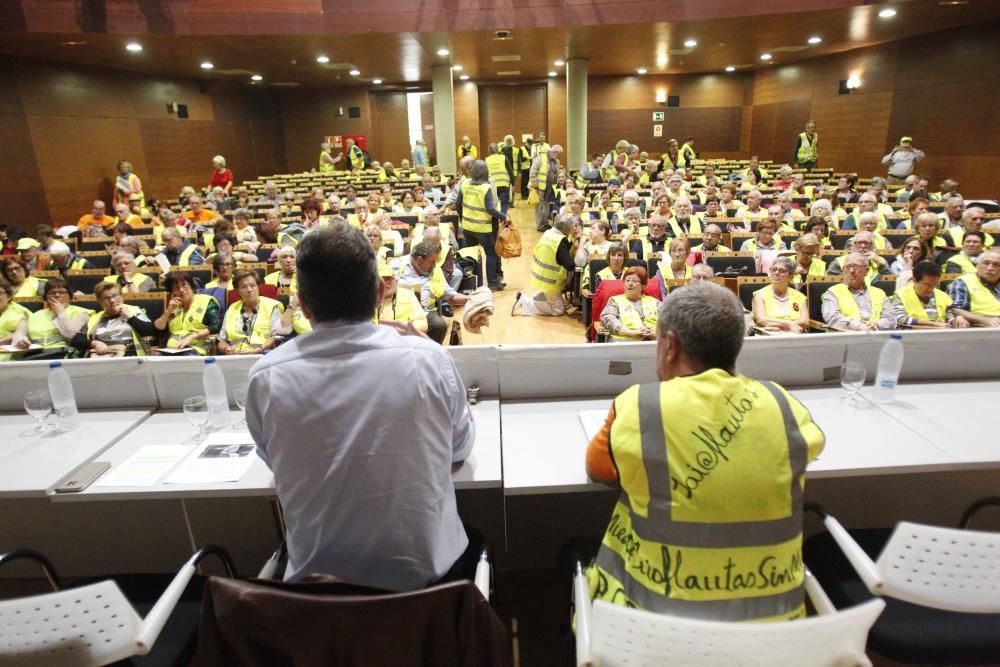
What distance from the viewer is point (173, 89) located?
1443cm

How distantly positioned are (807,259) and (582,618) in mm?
4608

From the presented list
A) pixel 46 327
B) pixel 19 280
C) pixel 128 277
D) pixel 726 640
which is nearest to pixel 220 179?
pixel 19 280

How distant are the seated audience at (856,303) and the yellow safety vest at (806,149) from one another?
39.6 feet

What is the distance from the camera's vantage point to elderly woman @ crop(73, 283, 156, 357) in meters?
4.06

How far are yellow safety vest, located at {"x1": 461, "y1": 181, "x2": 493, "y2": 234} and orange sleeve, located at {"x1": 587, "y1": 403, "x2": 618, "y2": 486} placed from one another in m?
5.74

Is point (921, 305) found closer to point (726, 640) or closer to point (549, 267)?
point (549, 267)

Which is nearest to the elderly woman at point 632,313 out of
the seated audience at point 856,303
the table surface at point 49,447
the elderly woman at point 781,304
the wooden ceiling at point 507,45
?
the elderly woman at point 781,304

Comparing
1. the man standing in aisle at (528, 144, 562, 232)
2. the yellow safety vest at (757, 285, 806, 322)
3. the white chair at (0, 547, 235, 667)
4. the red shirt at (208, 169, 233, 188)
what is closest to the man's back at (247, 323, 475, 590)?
the white chair at (0, 547, 235, 667)

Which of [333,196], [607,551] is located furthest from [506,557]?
[333,196]

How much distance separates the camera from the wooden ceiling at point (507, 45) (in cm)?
958

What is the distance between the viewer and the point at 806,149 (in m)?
14.5

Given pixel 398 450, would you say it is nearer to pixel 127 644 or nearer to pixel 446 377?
pixel 446 377

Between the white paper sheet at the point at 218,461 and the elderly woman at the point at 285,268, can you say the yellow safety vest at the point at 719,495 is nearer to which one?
the white paper sheet at the point at 218,461

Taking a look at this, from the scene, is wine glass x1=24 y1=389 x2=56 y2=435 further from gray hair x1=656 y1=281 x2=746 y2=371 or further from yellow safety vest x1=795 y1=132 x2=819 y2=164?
yellow safety vest x1=795 y1=132 x2=819 y2=164
